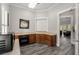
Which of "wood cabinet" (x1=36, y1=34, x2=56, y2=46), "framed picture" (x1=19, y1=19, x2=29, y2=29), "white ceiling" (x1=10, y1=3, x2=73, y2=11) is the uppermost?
"white ceiling" (x1=10, y1=3, x2=73, y2=11)

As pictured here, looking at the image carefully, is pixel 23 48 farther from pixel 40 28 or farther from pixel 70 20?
pixel 70 20

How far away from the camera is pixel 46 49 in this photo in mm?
1271

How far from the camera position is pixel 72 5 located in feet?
3.94

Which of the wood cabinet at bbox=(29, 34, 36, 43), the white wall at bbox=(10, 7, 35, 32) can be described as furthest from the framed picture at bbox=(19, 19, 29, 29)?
the wood cabinet at bbox=(29, 34, 36, 43)

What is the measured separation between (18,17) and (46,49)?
0.58 m

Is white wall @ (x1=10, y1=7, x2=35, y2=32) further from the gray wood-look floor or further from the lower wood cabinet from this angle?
the gray wood-look floor

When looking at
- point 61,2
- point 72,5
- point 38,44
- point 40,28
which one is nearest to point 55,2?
point 61,2

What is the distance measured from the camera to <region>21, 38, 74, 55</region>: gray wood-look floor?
1.23 meters

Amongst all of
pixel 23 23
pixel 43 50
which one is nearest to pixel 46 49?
pixel 43 50

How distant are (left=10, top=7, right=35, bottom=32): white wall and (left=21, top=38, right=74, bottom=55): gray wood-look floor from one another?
24cm

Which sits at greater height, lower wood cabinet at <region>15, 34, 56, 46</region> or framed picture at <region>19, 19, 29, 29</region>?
A: framed picture at <region>19, 19, 29, 29</region>

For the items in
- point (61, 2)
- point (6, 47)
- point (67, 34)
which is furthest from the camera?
point (67, 34)

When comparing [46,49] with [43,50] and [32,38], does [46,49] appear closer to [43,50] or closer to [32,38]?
[43,50]

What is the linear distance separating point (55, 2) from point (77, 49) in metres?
0.68
